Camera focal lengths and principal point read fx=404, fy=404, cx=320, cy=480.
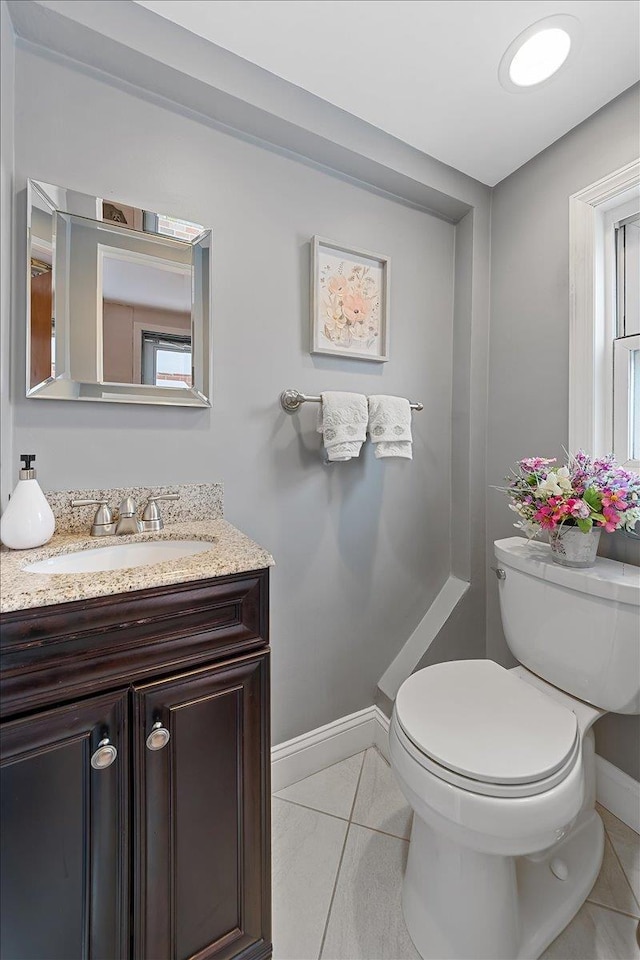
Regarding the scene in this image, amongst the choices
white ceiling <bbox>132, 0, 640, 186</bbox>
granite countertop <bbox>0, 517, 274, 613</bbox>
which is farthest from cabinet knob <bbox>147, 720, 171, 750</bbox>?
white ceiling <bbox>132, 0, 640, 186</bbox>

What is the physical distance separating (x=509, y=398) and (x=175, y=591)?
1468 millimetres

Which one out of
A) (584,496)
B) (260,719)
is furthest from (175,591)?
(584,496)

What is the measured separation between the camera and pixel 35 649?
0.66 m

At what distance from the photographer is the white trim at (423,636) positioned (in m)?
1.63

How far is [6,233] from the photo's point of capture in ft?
3.18

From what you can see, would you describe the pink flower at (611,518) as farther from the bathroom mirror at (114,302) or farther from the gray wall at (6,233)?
the gray wall at (6,233)

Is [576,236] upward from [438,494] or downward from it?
upward

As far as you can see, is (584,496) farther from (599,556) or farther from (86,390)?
(86,390)

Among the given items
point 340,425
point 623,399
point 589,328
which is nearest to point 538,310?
Result: point 589,328

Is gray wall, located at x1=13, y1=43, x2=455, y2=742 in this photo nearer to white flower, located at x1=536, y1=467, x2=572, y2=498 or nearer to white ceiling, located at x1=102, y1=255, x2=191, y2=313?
white ceiling, located at x1=102, y1=255, x2=191, y2=313

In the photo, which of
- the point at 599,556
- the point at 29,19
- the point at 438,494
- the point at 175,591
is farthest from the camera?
the point at 438,494

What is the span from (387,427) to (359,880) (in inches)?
52.1

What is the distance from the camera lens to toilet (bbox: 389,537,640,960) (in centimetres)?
80

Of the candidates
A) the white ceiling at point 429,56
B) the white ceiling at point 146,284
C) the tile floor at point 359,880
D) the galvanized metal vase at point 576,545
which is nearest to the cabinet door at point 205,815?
the tile floor at point 359,880
